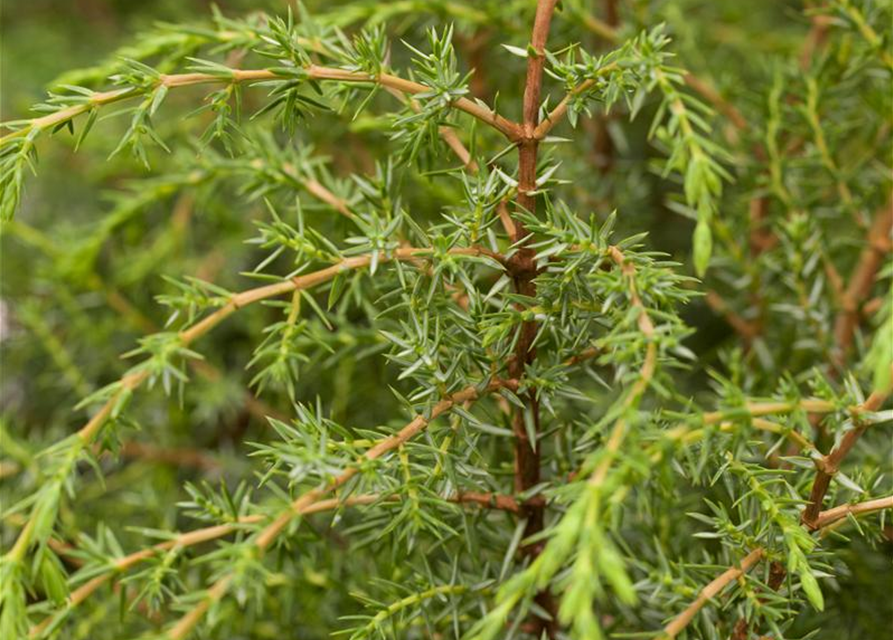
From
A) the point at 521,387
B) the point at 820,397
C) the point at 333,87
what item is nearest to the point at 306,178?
the point at 333,87

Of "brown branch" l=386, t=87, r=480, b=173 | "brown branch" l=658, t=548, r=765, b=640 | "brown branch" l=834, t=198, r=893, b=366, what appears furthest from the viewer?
"brown branch" l=834, t=198, r=893, b=366

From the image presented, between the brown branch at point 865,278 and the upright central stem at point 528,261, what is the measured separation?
31 cm

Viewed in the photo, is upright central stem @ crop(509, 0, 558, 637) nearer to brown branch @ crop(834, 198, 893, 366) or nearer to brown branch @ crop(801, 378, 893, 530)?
brown branch @ crop(801, 378, 893, 530)

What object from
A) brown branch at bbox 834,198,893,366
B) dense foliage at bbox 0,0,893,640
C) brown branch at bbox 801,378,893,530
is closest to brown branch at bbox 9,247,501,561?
dense foliage at bbox 0,0,893,640

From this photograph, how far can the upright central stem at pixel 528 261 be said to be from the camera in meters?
0.50

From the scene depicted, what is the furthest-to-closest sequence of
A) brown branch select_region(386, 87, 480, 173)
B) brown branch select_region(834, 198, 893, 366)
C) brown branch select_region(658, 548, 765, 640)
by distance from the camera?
brown branch select_region(834, 198, 893, 366) → brown branch select_region(386, 87, 480, 173) → brown branch select_region(658, 548, 765, 640)

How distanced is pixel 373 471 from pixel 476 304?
0.11 meters

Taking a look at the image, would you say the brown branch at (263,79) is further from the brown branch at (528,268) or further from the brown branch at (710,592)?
the brown branch at (710,592)

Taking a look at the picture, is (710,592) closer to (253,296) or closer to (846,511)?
(846,511)

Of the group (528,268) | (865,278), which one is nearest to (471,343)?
(528,268)

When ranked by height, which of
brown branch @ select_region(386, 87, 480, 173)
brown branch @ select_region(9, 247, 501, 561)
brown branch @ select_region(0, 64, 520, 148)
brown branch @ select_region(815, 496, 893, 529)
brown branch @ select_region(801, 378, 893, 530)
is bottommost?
brown branch @ select_region(815, 496, 893, 529)

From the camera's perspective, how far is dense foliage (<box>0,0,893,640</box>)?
1.55ft

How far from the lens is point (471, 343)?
0.51 meters

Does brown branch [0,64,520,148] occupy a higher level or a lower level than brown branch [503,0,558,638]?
higher
